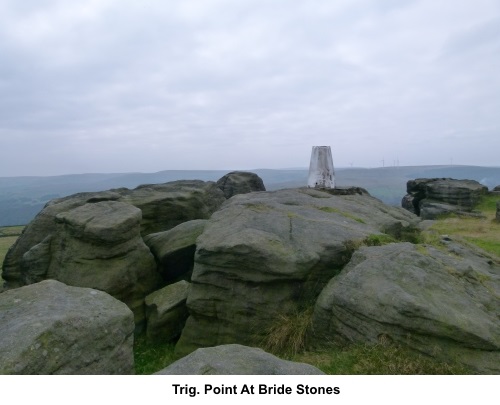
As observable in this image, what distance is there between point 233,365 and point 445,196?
44486 mm

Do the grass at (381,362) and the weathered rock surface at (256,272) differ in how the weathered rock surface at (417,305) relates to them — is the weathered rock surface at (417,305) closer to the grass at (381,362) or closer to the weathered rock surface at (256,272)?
the grass at (381,362)

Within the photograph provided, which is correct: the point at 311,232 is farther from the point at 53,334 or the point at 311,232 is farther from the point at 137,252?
the point at 53,334

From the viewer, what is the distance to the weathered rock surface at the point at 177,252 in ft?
60.4

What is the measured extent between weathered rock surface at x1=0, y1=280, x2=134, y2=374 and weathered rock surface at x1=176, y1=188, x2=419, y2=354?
4.74m

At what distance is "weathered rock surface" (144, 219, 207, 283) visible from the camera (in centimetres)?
1842

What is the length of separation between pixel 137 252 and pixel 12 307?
31.0 ft

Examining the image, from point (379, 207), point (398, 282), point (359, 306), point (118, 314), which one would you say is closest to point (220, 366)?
point (118, 314)

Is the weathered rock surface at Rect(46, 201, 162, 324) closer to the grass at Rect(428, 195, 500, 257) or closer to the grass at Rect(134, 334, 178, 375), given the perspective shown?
the grass at Rect(134, 334, 178, 375)

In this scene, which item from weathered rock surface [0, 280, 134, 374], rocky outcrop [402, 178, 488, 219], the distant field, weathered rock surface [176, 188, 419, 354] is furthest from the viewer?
the distant field

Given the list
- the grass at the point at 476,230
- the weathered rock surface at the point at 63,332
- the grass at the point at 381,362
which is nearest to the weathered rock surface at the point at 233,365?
the weathered rock surface at the point at 63,332

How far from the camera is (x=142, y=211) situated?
24078 millimetres

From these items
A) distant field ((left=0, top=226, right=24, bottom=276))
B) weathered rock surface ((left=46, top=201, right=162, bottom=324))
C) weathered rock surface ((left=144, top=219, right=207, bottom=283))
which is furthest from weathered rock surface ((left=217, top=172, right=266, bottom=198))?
distant field ((left=0, top=226, right=24, bottom=276))

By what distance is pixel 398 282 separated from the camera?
10805 millimetres

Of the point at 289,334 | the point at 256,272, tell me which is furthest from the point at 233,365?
the point at 256,272
